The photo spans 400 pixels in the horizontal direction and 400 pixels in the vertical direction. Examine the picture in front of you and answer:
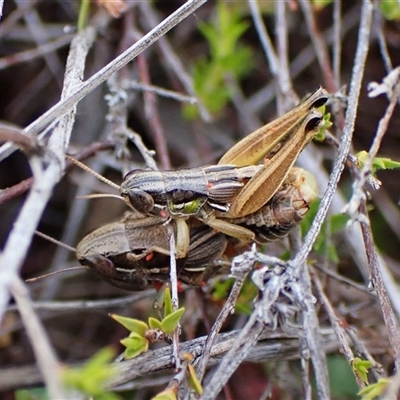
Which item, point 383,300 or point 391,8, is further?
point 391,8

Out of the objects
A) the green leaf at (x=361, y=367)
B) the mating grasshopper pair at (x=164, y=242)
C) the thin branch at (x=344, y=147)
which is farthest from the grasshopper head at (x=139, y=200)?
the green leaf at (x=361, y=367)

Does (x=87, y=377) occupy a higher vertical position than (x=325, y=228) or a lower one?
lower

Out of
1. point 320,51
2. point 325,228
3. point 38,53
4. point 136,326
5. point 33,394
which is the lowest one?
point 136,326

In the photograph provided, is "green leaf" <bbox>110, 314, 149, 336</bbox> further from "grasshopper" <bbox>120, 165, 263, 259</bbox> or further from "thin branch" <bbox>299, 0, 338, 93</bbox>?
"thin branch" <bbox>299, 0, 338, 93</bbox>

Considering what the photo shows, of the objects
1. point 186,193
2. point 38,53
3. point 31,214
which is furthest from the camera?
point 38,53

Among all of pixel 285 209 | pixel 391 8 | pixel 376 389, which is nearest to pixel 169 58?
pixel 391 8

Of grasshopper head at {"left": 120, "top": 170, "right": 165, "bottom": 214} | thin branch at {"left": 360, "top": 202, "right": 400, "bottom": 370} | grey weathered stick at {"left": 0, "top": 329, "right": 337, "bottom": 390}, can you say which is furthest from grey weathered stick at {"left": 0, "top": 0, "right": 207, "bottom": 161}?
thin branch at {"left": 360, "top": 202, "right": 400, "bottom": 370}

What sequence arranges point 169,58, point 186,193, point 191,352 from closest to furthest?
1. point 191,352
2. point 186,193
3. point 169,58

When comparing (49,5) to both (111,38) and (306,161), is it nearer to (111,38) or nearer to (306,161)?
(111,38)

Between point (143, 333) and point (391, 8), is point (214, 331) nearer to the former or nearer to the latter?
point (143, 333)
